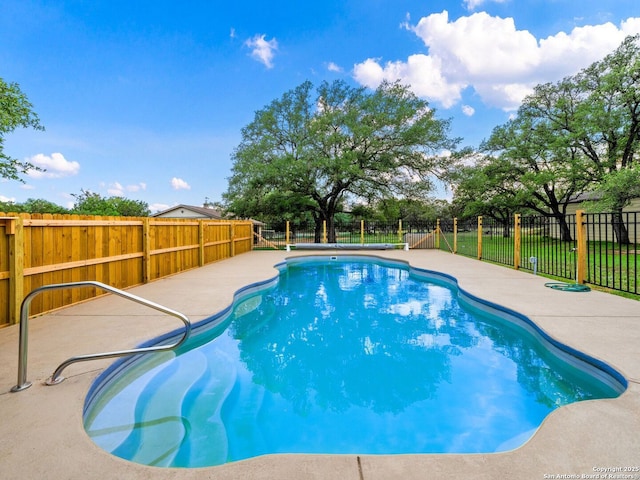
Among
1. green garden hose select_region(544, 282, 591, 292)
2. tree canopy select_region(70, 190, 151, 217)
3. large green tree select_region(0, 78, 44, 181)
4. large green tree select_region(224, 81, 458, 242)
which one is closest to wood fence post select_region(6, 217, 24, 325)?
green garden hose select_region(544, 282, 591, 292)

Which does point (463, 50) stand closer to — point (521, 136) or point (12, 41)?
point (521, 136)

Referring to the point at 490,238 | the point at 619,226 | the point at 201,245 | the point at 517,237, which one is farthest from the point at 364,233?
the point at 619,226

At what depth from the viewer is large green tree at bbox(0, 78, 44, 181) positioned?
14797 millimetres

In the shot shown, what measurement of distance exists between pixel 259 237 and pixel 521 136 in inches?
599

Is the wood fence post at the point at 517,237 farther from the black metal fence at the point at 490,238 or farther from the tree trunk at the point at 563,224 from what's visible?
the tree trunk at the point at 563,224

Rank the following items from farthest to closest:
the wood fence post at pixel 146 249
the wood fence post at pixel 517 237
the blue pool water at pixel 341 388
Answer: the wood fence post at pixel 517 237 → the wood fence post at pixel 146 249 → the blue pool water at pixel 341 388

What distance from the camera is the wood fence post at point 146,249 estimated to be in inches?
255

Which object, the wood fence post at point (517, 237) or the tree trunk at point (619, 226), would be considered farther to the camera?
the wood fence post at point (517, 237)

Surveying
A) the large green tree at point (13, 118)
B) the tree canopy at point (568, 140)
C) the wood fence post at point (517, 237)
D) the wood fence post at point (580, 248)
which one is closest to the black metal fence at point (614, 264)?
the wood fence post at point (580, 248)

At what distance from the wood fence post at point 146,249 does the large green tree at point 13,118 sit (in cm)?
Result: 1409

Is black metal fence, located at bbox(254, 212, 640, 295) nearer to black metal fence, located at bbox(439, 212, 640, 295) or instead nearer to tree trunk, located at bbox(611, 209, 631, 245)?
black metal fence, located at bbox(439, 212, 640, 295)

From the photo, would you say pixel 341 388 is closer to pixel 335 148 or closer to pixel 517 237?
pixel 517 237

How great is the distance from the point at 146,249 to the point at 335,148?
13.0 meters

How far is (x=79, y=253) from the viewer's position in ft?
16.0
